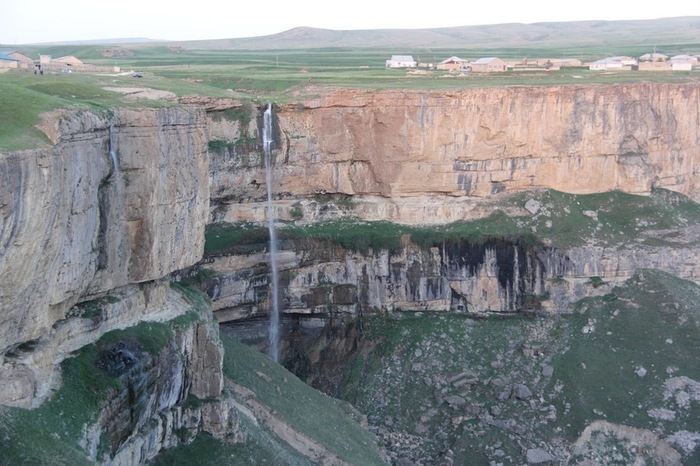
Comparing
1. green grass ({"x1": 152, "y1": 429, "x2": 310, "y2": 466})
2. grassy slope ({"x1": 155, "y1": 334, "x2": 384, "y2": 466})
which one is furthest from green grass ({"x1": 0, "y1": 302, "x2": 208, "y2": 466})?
grassy slope ({"x1": 155, "y1": 334, "x2": 384, "y2": 466})

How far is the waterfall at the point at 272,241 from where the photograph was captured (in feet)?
150

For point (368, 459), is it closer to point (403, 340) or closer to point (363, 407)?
point (363, 407)

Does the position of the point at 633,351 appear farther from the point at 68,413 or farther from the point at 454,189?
the point at 68,413

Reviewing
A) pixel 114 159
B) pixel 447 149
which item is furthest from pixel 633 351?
pixel 114 159

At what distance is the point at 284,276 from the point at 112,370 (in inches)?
762

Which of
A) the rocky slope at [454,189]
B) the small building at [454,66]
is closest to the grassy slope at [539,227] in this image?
the rocky slope at [454,189]

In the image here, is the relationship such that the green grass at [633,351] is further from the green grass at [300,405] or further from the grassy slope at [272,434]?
the grassy slope at [272,434]

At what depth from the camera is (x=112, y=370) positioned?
2692cm

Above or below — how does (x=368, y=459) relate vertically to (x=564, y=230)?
below

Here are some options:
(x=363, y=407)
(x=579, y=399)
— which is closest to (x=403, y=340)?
(x=363, y=407)

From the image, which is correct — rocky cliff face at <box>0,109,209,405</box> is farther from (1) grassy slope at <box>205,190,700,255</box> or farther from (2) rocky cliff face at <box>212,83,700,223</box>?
(2) rocky cliff face at <box>212,83,700,223</box>

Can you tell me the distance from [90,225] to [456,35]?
552 ft

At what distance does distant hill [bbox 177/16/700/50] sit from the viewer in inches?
6594

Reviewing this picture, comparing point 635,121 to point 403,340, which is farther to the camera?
point 635,121
